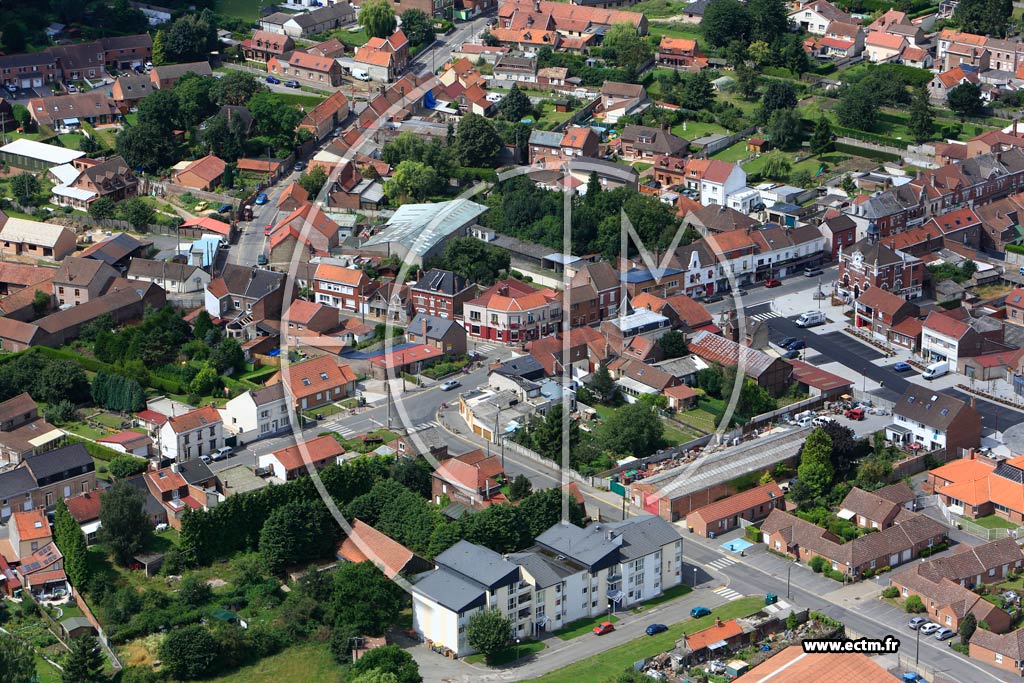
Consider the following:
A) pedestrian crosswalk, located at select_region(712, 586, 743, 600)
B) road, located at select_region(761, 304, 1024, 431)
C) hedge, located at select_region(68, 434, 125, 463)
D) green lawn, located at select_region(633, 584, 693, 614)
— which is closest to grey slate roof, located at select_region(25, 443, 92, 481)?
hedge, located at select_region(68, 434, 125, 463)

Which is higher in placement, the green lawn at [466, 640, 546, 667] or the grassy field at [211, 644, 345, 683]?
the grassy field at [211, 644, 345, 683]

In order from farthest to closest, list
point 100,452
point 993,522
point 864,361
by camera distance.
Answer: point 864,361 → point 100,452 → point 993,522

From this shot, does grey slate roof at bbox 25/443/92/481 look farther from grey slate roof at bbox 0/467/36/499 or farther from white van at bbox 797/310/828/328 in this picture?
white van at bbox 797/310/828/328

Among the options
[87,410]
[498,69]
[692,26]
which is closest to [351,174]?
[498,69]

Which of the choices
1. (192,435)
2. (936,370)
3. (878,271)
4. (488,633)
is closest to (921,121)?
(878,271)

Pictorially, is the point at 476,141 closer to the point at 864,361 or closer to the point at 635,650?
the point at 864,361

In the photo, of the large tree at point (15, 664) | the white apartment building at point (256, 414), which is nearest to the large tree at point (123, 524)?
the large tree at point (15, 664)

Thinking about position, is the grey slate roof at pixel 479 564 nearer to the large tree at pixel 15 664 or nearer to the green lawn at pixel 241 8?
the large tree at pixel 15 664
